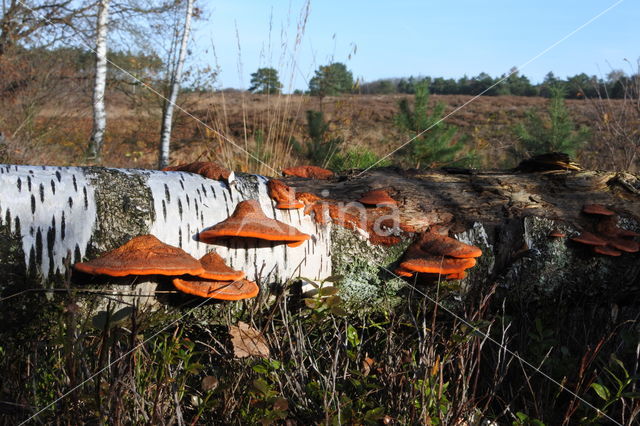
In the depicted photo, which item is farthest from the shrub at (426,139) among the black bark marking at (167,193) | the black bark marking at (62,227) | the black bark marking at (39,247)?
the black bark marking at (39,247)

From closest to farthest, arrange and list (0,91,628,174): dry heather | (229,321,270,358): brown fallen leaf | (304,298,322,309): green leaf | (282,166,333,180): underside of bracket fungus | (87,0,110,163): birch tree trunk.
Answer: (229,321,270,358): brown fallen leaf < (304,298,322,309): green leaf < (282,166,333,180): underside of bracket fungus < (0,91,628,174): dry heather < (87,0,110,163): birch tree trunk

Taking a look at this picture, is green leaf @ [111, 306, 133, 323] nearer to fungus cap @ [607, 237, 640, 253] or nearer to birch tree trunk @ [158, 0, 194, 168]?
fungus cap @ [607, 237, 640, 253]

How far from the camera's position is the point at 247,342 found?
241 centimetres

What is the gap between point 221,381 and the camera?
2242 millimetres

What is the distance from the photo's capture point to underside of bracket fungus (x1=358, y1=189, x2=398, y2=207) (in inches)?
113

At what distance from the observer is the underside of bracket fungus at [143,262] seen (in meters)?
2.00

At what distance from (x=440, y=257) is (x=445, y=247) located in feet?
0.24

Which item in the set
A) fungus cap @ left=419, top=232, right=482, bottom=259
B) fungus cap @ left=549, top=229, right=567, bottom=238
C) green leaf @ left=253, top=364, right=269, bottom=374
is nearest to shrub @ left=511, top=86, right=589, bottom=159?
fungus cap @ left=549, top=229, right=567, bottom=238

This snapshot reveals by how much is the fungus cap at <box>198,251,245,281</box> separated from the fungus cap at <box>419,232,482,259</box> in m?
1.15

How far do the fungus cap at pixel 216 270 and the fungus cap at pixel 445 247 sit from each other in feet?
3.78

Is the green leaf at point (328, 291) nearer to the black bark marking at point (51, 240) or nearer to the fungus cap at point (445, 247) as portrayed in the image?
the fungus cap at point (445, 247)

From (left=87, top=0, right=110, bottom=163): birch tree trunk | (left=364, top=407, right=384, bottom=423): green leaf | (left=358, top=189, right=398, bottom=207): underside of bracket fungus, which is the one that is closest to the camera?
(left=364, top=407, right=384, bottom=423): green leaf

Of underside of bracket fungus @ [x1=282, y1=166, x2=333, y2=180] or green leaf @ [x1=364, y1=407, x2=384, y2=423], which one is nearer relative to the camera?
green leaf @ [x1=364, y1=407, x2=384, y2=423]

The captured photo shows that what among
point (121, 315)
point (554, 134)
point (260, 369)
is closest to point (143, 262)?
point (121, 315)
